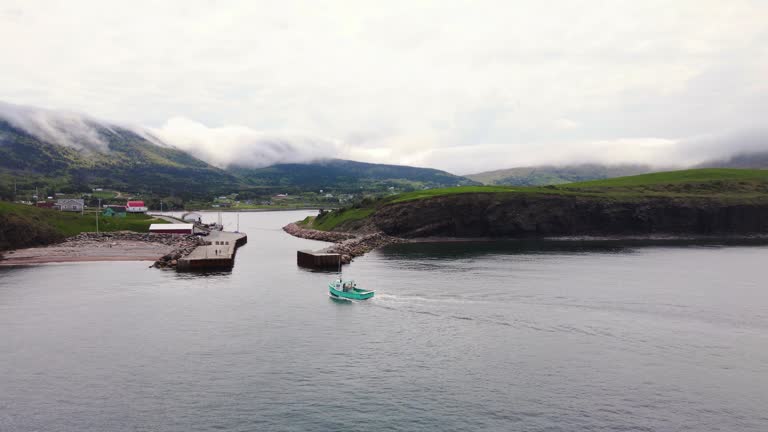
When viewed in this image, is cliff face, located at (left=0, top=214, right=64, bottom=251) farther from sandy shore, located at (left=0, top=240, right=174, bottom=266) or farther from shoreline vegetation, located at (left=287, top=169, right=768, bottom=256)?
shoreline vegetation, located at (left=287, top=169, right=768, bottom=256)

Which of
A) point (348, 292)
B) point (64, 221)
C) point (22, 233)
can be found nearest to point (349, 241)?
point (348, 292)

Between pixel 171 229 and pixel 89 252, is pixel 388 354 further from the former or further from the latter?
pixel 171 229

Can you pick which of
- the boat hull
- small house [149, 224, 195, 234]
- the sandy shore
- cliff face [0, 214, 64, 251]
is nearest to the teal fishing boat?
the boat hull

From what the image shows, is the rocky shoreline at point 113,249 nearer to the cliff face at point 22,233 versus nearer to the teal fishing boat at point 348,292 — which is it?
the cliff face at point 22,233

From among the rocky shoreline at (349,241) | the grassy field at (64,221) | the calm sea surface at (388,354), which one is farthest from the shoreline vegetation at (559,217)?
the calm sea surface at (388,354)

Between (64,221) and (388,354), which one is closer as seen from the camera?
(388,354)

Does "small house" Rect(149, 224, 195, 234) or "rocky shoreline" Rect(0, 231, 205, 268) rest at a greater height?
"small house" Rect(149, 224, 195, 234)
